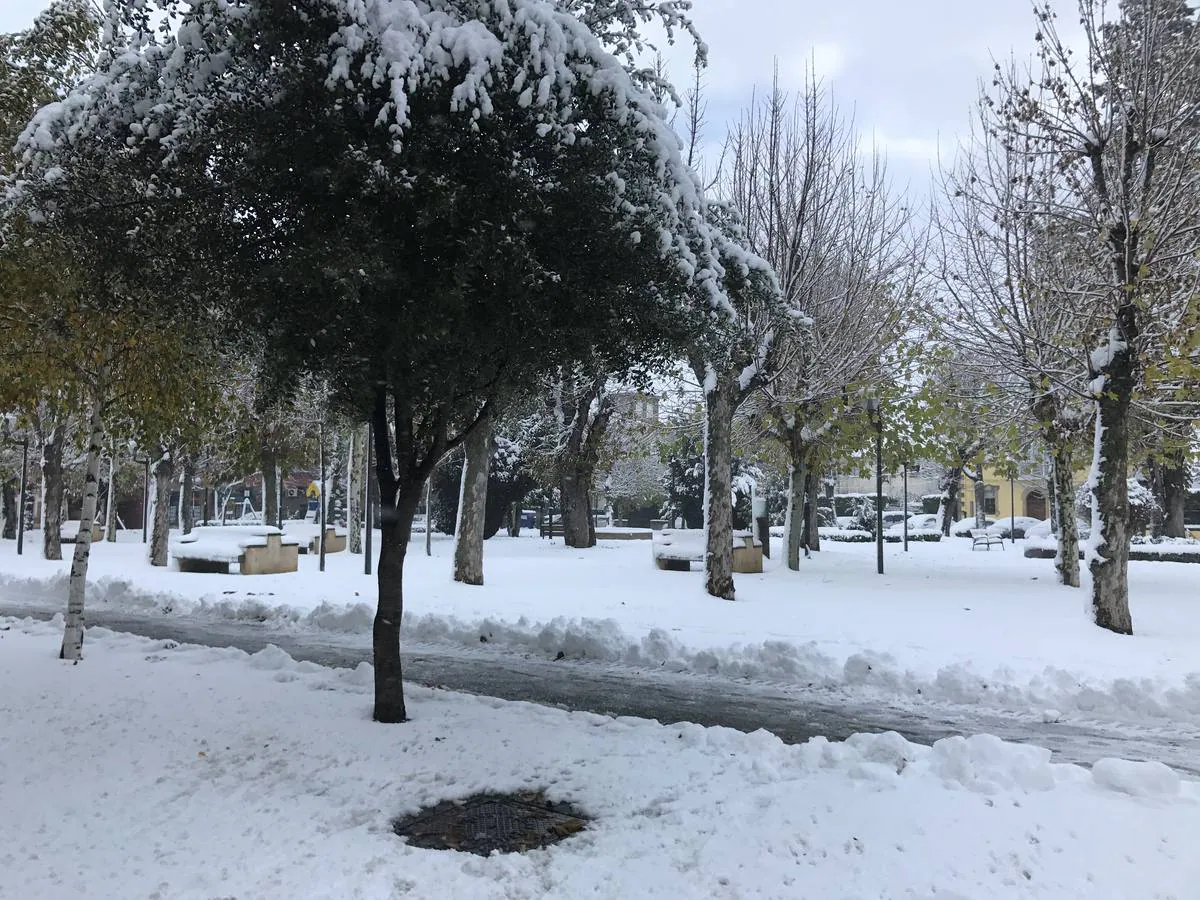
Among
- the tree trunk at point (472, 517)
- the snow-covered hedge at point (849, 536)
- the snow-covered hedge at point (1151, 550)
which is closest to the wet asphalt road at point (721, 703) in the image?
the tree trunk at point (472, 517)

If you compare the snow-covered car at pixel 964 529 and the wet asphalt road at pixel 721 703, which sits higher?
the snow-covered car at pixel 964 529

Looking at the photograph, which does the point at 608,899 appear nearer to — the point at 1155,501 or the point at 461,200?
the point at 461,200

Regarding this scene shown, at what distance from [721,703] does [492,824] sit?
3584 millimetres

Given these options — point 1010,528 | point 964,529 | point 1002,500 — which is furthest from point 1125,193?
point 1002,500

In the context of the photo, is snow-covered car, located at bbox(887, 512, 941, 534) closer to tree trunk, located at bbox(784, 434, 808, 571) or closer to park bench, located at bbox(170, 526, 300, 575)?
tree trunk, located at bbox(784, 434, 808, 571)

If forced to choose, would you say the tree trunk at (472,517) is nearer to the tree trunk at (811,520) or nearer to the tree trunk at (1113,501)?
the tree trunk at (1113,501)

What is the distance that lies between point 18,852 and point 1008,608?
12.6 metres

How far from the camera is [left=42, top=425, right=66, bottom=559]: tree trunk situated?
21.1 metres

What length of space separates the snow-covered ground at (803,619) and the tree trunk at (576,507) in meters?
6.88

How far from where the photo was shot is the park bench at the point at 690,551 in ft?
60.2

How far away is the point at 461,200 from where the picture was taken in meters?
5.08

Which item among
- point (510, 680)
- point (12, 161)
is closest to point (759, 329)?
point (510, 680)

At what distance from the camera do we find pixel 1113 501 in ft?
34.1

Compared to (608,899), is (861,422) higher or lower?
higher
